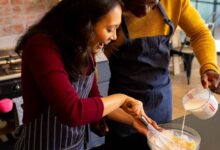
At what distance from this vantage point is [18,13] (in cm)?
217

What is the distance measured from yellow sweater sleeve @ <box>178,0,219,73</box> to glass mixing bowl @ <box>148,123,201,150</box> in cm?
30

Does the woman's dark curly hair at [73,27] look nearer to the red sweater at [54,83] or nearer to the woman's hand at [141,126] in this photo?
the red sweater at [54,83]

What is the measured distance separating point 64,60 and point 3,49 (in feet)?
4.28

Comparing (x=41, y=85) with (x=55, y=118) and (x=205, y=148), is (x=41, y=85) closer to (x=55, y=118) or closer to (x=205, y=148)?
(x=55, y=118)

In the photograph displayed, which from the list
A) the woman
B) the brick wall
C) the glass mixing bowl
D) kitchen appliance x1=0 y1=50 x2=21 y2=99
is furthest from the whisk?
the brick wall

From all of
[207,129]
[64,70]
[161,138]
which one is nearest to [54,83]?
[64,70]

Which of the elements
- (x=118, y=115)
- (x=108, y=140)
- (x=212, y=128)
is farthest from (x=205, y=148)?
(x=108, y=140)

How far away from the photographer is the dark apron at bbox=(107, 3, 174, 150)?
129cm

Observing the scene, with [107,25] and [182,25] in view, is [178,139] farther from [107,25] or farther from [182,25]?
[182,25]

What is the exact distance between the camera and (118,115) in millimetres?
1185

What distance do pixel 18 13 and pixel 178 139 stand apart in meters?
1.57

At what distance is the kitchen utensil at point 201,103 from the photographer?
1.06 metres

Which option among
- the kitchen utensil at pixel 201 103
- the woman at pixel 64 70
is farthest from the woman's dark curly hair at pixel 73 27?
the kitchen utensil at pixel 201 103

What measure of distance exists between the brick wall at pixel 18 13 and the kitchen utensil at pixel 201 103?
146 centimetres
